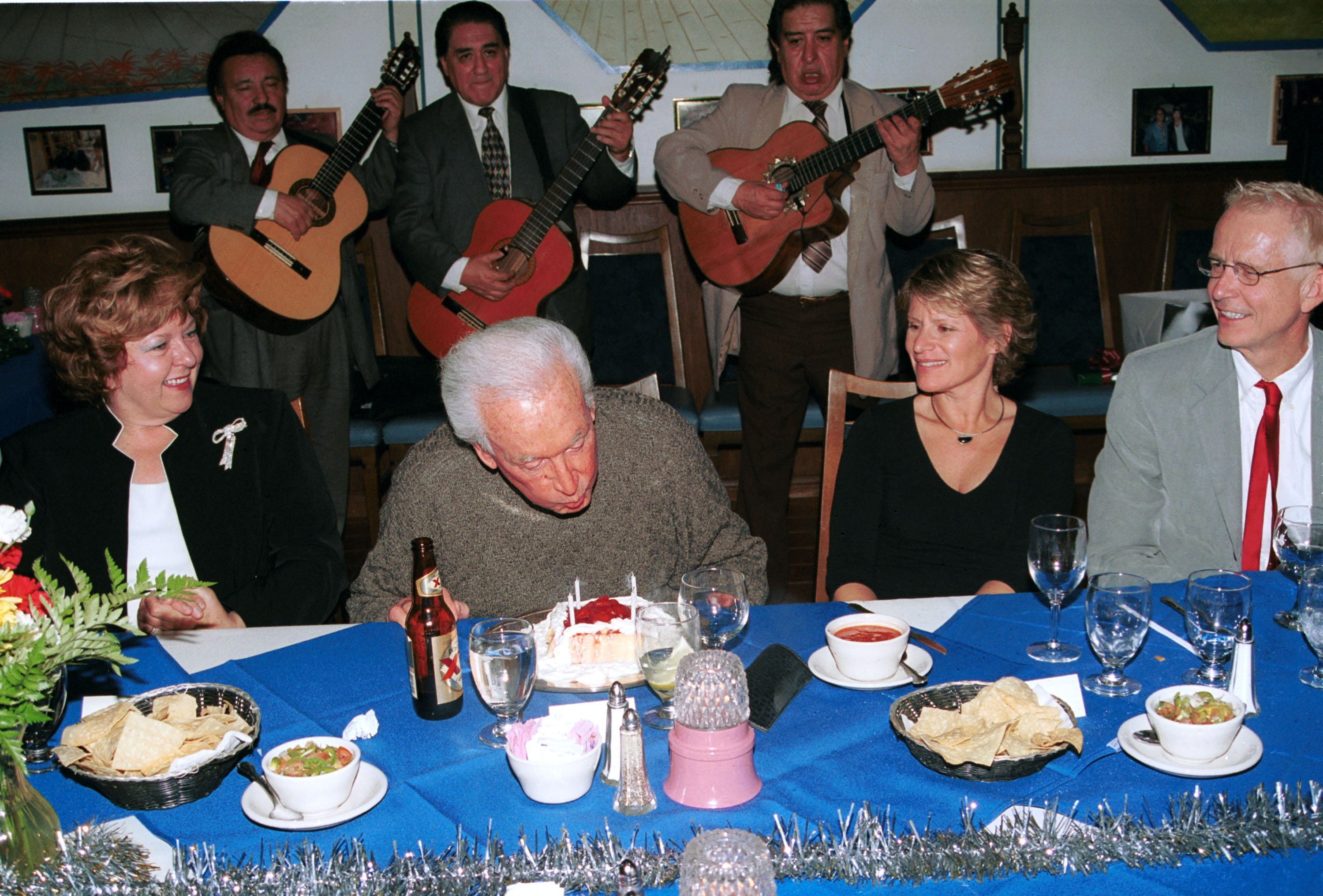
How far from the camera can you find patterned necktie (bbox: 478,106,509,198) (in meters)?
3.94

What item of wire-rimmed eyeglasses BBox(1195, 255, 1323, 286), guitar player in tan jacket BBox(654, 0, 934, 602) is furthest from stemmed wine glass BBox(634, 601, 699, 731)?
guitar player in tan jacket BBox(654, 0, 934, 602)

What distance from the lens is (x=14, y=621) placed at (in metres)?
1.03

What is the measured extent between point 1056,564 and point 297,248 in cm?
310

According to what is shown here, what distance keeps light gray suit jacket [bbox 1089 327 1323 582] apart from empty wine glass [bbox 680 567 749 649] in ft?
3.12

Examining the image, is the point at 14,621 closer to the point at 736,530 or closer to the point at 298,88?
the point at 736,530

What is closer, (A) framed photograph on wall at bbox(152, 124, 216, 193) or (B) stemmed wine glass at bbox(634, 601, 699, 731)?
(B) stemmed wine glass at bbox(634, 601, 699, 731)

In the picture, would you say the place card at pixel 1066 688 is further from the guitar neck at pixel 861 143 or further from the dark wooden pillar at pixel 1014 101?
the dark wooden pillar at pixel 1014 101

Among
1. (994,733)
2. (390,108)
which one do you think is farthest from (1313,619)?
(390,108)

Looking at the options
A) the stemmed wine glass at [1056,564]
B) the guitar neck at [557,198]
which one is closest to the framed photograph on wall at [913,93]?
the guitar neck at [557,198]

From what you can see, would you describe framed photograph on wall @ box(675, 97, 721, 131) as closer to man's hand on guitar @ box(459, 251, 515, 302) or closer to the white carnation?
man's hand on guitar @ box(459, 251, 515, 302)

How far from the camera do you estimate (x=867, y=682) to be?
1482mm

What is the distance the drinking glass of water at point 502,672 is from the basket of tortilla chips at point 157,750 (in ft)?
0.98

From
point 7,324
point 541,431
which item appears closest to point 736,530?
point 541,431

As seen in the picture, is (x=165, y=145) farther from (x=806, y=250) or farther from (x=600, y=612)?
(x=600, y=612)
